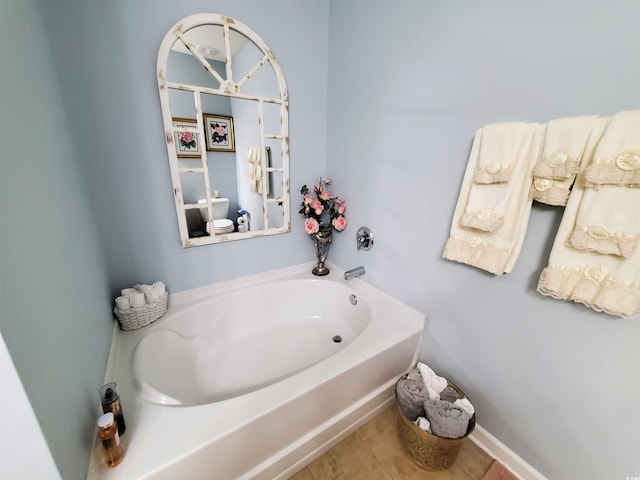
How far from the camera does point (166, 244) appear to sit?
4.70ft

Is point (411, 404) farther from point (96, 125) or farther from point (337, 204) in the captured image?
point (96, 125)

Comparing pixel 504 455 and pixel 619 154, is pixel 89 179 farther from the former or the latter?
pixel 504 455

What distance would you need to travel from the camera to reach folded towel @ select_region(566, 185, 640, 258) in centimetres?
69

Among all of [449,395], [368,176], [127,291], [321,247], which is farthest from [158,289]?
[449,395]

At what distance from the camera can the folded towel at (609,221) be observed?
687 millimetres

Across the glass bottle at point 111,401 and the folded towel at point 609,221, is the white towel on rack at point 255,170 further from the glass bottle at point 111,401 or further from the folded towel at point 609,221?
the folded towel at point 609,221

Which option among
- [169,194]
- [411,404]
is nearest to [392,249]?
[411,404]

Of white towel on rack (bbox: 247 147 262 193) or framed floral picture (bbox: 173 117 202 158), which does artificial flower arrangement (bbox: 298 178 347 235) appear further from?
framed floral picture (bbox: 173 117 202 158)

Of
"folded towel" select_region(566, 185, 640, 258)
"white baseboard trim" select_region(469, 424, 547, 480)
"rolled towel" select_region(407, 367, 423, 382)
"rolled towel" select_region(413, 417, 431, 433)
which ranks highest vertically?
"folded towel" select_region(566, 185, 640, 258)

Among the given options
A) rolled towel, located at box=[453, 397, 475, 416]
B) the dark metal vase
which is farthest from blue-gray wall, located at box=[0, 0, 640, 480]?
the dark metal vase

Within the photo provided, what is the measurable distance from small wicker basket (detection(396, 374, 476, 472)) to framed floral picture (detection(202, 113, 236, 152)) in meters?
1.72

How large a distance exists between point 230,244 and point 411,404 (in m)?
1.36

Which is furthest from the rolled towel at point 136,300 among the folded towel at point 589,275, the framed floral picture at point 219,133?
the folded towel at point 589,275

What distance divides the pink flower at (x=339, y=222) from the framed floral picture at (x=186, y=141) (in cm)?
96
